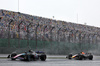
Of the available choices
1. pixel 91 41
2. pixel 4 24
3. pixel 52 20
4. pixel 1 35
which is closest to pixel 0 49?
pixel 1 35

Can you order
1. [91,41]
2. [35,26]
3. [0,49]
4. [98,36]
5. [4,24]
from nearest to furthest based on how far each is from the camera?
[0,49] < [4,24] < [35,26] < [91,41] < [98,36]

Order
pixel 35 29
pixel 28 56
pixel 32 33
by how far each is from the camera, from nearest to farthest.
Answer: pixel 28 56 → pixel 32 33 → pixel 35 29

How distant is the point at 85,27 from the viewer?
5825cm

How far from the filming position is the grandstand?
112 feet

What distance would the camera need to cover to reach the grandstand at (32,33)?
3406cm

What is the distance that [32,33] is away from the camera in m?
38.3

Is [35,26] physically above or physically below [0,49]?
above

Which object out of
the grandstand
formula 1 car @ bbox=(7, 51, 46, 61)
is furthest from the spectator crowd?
formula 1 car @ bbox=(7, 51, 46, 61)

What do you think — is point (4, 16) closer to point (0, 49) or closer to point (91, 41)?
point (0, 49)

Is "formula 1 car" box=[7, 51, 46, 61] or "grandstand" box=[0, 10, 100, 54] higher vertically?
"grandstand" box=[0, 10, 100, 54]

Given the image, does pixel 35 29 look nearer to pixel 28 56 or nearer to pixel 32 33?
pixel 32 33

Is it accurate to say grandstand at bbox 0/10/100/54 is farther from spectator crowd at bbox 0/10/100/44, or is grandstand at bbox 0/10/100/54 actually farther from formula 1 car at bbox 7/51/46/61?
formula 1 car at bbox 7/51/46/61

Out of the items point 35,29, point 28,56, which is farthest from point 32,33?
point 28,56

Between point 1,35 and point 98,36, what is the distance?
1100 inches
